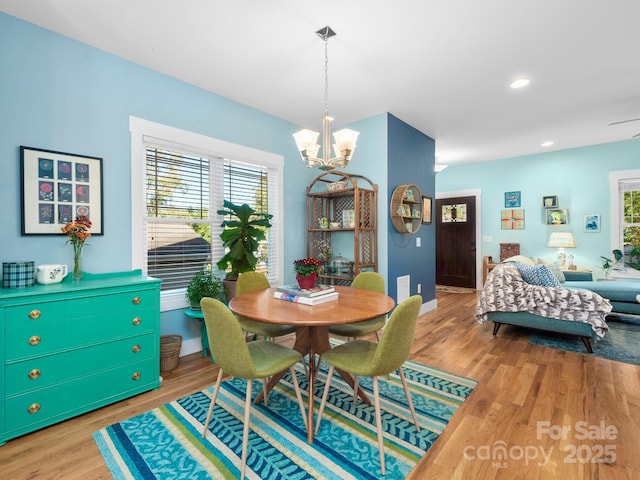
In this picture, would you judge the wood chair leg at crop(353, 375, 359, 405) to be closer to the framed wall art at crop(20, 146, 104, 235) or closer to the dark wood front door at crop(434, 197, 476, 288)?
the framed wall art at crop(20, 146, 104, 235)

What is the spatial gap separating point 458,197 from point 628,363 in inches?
171

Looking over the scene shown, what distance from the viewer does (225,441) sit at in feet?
5.81

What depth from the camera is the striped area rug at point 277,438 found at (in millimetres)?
1560

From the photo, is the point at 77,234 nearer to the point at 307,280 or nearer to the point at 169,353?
the point at 169,353

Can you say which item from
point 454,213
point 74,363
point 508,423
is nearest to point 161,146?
point 74,363

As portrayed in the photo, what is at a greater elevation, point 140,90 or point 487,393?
point 140,90

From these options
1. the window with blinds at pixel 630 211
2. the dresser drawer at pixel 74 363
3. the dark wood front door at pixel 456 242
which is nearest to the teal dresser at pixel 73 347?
the dresser drawer at pixel 74 363

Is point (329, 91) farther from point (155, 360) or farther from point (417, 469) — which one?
point (417, 469)

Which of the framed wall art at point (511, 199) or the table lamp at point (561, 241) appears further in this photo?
the framed wall art at point (511, 199)

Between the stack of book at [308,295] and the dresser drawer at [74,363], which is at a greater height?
the stack of book at [308,295]

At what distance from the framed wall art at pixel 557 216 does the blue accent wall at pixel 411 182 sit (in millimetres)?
2411

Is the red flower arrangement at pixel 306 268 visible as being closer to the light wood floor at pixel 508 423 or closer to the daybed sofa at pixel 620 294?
the light wood floor at pixel 508 423

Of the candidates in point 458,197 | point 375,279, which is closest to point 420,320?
point 375,279

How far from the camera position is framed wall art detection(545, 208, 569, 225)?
5418mm
